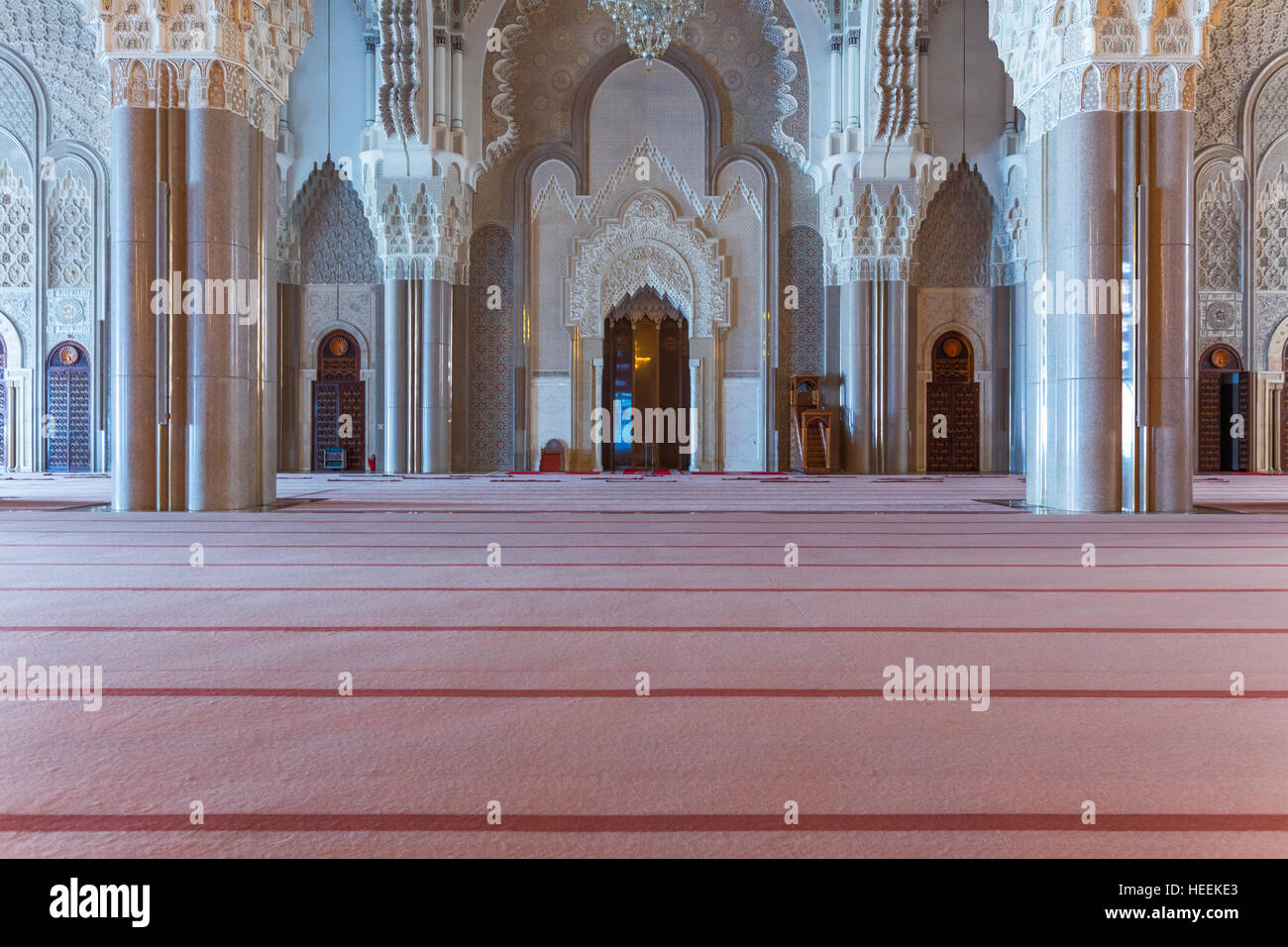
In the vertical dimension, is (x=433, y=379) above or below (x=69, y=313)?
below

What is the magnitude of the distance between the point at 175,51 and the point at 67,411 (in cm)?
699

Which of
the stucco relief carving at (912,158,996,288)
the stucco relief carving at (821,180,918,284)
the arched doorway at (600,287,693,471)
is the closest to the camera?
the stucco relief carving at (821,180,918,284)

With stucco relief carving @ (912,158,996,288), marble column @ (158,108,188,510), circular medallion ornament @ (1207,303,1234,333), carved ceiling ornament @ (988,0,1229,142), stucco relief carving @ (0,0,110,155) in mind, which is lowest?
marble column @ (158,108,188,510)

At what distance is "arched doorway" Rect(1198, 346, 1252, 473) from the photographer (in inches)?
399

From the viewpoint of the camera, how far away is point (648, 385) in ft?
36.4

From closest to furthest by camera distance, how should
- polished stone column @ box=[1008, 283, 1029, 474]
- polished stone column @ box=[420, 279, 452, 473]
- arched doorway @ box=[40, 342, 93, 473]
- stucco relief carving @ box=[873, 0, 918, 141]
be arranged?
1. stucco relief carving @ box=[873, 0, 918, 141]
2. polished stone column @ box=[420, 279, 452, 473]
3. polished stone column @ box=[1008, 283, 1029, 474]
4. arched doorway @ box=[40, 342, 93, 473]

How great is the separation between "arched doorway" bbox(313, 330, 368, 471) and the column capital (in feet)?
19.9

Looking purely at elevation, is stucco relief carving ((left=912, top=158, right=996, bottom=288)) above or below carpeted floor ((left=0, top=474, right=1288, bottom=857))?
above

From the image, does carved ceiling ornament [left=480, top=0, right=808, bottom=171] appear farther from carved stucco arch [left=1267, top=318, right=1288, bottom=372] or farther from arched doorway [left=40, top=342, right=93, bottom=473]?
carved stucco arch [left=1267, top=318, right=1288, bottom=372]

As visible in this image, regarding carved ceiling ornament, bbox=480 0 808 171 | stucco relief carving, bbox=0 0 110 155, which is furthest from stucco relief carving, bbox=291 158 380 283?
stucco relief carving, bbox=0 0 110 155

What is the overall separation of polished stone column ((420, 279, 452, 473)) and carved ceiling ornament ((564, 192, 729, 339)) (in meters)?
1.45

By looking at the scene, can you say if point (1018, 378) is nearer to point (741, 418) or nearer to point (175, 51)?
point (741, 418)

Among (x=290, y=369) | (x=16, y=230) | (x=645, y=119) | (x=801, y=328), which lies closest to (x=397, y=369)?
(x=290, y=369)

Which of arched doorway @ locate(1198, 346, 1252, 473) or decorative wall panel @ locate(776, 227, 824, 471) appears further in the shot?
decorative wall panel @ locate(776, 227, 824, 471)
